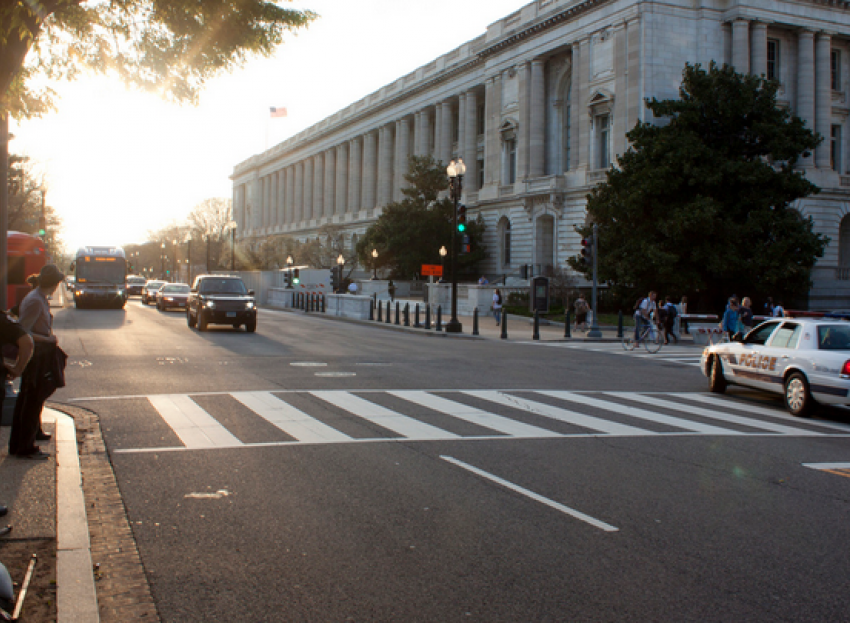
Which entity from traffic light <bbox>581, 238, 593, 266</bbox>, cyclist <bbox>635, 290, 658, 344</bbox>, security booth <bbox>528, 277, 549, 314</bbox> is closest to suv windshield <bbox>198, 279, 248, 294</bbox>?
security booth <bbox>528, 277, 549, 314</bbox>

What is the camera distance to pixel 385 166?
90.0m

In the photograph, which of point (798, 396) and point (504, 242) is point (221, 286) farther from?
point (504, 242)

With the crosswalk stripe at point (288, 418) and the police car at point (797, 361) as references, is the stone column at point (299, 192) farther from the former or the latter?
the crosswalk stripe at point (288, 418)

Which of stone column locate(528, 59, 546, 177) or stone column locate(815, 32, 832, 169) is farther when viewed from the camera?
stone column locate(528, 59, 546, 177)

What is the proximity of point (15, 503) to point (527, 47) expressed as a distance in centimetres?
5892

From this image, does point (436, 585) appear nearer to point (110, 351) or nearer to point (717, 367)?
point (717, 367)

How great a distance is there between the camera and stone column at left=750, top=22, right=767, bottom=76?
48844mm

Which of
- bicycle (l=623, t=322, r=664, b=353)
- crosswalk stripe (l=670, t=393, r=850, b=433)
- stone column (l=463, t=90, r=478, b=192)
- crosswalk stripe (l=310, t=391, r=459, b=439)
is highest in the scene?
stone column (l=463, t=90, r=478, b=192)

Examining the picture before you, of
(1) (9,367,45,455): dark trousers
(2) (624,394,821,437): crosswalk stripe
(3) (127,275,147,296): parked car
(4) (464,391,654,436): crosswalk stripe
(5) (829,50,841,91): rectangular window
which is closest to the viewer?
(1) (9,367,45,455): dark trousers

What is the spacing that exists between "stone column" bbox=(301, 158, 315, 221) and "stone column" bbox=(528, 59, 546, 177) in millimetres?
59880

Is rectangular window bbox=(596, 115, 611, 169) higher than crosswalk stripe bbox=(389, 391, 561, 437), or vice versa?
rectangular window bbox=(596, 115, 611, 169)

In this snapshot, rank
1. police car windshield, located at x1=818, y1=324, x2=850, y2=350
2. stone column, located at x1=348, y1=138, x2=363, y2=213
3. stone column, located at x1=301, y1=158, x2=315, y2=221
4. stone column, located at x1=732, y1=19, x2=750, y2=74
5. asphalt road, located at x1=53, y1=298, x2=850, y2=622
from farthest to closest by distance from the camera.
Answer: stone column, located at x1=301, y1=158, x2=315, y2=221, stone column, located at x1=348, y1=138, x2=363, y2=213, stone column, located at x1=732, y1=19, x2=750, y2=74, police car windshield, located at x1=818, y1=324, x2=850, y2=350, asphalt road, located at x1=53, y1=298, x2=850, y2=622

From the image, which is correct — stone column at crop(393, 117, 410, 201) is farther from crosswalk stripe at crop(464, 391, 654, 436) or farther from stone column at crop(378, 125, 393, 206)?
crosswalk stripe at crop(464, 391, 654, 436)

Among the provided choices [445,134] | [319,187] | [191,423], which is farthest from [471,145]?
[191,423]
